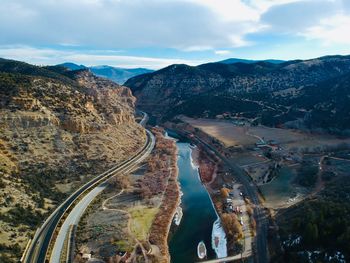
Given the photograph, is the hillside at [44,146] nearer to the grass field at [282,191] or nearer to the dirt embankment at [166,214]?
the dirt embankment at [166,214]

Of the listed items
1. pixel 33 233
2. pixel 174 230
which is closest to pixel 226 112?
pixel 174 230

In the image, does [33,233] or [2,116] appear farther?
[2,116]

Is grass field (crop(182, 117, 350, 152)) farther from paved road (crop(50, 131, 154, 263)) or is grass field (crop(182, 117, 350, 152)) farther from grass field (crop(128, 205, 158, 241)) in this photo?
grass field (crop(128, 205, 158, 241))

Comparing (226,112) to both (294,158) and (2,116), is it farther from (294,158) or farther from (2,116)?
(2,116)

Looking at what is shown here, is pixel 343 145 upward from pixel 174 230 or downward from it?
upward

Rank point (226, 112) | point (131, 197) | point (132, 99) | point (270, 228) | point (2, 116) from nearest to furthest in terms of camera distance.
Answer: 1. point (270, 228)
2. point (131, 197)
3. point (2, 116)
4. point (226, 112)
5. point (132, 99)

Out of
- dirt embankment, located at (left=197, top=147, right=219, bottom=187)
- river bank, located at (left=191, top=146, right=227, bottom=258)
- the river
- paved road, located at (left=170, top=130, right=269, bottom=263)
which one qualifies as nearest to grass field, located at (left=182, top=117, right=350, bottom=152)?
dirt embankment, located at (left=197, top=147, right=219, bottom=187)

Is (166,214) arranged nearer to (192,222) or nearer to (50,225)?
(192,222)
